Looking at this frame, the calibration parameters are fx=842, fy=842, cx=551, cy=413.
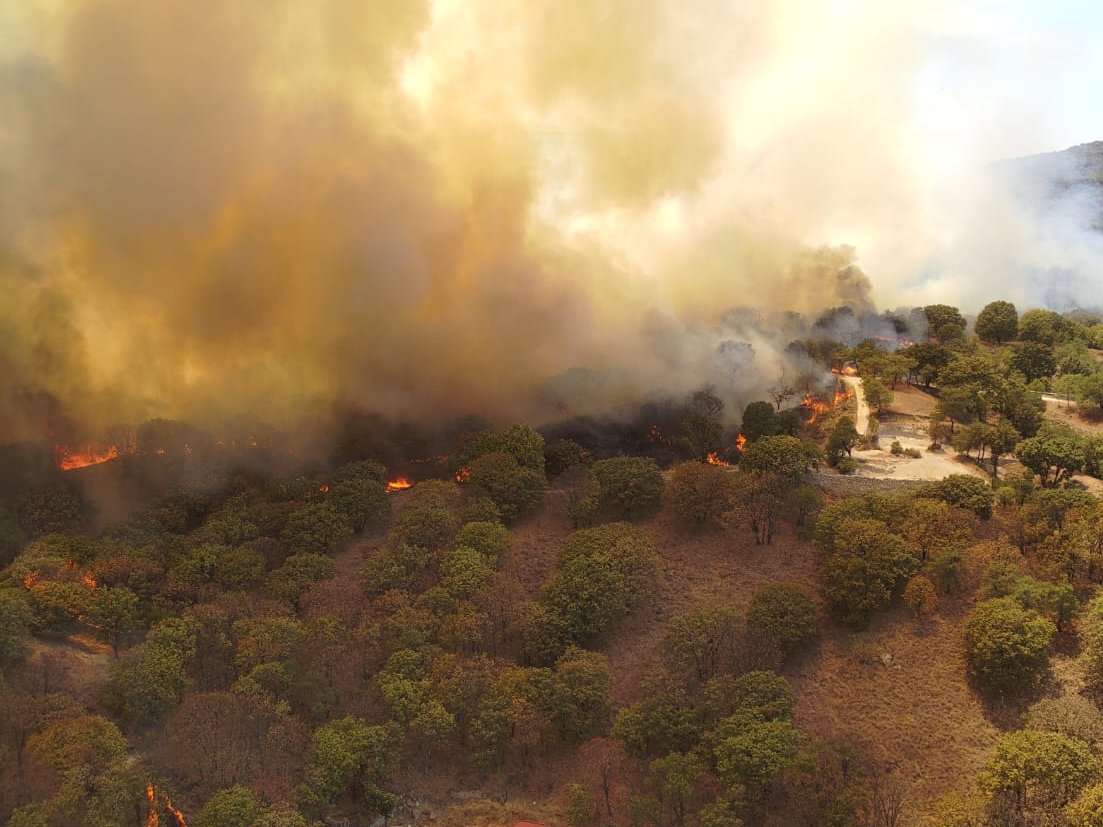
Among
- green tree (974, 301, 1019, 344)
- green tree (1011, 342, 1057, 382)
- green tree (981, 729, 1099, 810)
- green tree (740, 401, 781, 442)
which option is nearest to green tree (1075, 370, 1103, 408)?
green tree (1011, 342, 1057, 382)

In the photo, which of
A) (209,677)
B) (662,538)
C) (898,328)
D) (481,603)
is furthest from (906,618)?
(898,328)

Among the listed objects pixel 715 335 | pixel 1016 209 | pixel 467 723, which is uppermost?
pixel 1016 209

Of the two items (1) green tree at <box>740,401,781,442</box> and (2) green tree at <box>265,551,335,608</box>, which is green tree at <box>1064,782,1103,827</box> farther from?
(2) green tree at <box>265,551,335,608</box>

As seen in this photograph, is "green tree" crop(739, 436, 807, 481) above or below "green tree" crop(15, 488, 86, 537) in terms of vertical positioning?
below

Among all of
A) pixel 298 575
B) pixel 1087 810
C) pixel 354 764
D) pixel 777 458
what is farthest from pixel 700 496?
pixel 1087 810

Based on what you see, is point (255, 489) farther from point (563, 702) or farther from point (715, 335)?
point (715, 335)

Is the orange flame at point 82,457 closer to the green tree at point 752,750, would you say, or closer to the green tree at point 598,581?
the green tree at point 598,581

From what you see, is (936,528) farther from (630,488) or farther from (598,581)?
(598,581)
